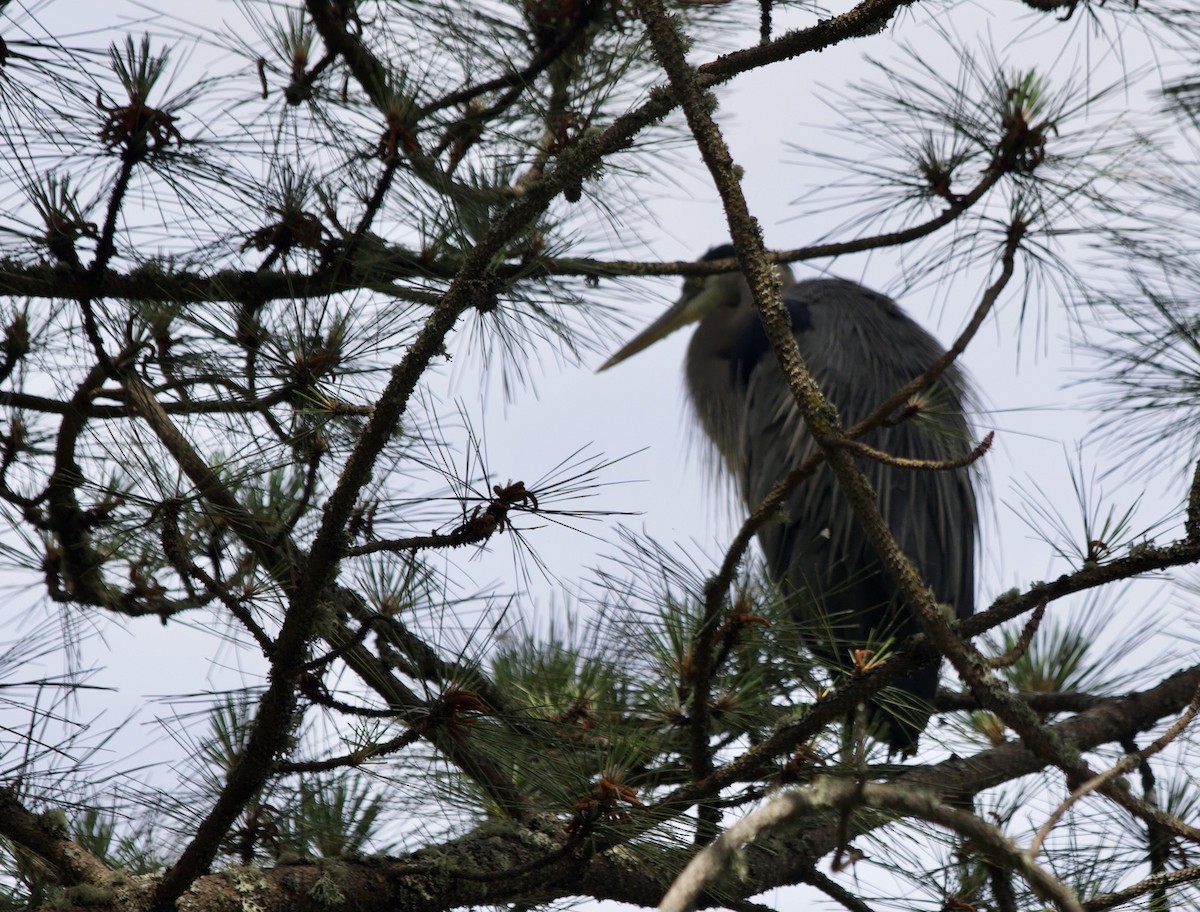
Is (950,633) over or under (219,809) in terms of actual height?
over

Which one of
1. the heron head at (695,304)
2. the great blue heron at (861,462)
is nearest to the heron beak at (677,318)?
the heron head at (695,304)

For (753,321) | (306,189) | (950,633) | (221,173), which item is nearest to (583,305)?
(306,189)

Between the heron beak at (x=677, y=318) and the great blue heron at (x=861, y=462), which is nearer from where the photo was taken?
the great blue heron at (x=861, y=462)

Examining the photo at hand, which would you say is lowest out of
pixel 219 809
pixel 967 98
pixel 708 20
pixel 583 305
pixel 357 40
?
pixel 219 809

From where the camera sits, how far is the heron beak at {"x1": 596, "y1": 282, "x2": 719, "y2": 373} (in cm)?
449

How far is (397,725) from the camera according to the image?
51.6 inches

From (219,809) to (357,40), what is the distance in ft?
3.97

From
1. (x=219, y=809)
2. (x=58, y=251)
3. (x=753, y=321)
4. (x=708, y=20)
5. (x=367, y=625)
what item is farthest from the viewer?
(x=753, y=321)

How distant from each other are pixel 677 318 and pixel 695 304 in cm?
8

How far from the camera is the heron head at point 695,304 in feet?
14.5

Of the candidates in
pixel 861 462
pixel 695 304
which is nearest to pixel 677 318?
pixel 695 304

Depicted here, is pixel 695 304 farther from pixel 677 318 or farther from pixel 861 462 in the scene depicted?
pixel 861 462

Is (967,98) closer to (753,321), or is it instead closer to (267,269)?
(267,269)

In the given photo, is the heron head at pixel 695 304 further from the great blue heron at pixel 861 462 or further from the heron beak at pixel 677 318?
the great blue heron at pixel 861 462
